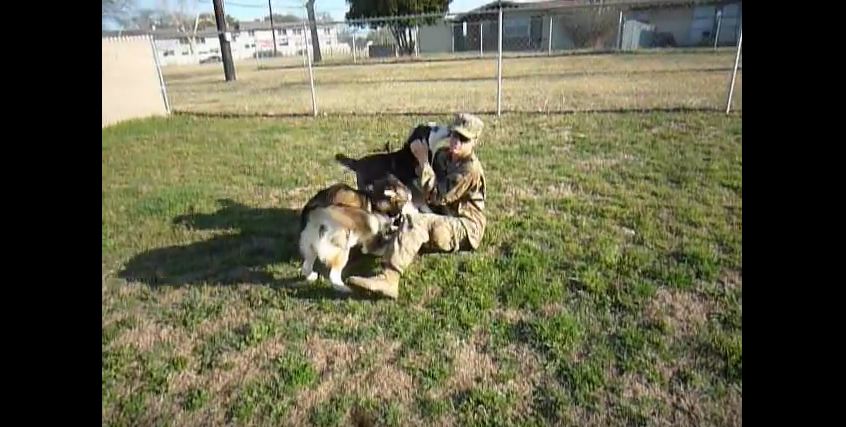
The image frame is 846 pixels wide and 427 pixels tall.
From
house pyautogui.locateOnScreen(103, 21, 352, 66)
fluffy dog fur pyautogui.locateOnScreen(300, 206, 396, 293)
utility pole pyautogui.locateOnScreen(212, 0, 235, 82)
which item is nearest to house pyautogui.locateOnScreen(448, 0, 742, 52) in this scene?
house pyautogui.locateOnScreen(103, 21, 352, 66)

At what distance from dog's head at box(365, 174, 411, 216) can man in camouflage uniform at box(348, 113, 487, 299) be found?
0.39ft

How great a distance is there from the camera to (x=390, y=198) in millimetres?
2904

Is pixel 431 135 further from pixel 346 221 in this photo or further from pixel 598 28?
pixel 598 28

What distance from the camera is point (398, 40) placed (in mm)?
25906

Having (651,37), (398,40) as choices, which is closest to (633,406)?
(398,40)

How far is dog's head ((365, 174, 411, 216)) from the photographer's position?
2.91m

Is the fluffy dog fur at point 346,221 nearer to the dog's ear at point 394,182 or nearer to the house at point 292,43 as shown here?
the dog's ear at point 394,182

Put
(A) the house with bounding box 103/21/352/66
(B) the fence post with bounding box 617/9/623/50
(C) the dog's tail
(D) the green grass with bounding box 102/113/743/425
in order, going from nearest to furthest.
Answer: (D) the green grass with bounding box 102/113/743/425
(C) the dog's tail
(B) the fence post with bounding box 617/9/623/50
(A) the house with bounding box 103/21/352/66

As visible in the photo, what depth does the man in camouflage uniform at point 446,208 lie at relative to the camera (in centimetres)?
275

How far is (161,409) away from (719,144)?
20.5 feet

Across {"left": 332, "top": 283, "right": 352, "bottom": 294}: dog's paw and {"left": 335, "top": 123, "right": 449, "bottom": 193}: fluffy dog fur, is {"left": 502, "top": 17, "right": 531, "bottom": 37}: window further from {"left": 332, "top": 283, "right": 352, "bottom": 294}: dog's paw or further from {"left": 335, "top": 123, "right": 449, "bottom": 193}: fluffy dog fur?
{"left": 332, "top": 283, "right": 352, "bottom": 294}: dog's paw

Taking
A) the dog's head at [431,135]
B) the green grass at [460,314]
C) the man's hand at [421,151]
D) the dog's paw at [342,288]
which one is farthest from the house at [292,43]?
the dog's paw at [342,288]

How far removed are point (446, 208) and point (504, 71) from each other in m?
13.2

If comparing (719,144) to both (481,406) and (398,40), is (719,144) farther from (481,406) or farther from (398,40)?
(398,40)
